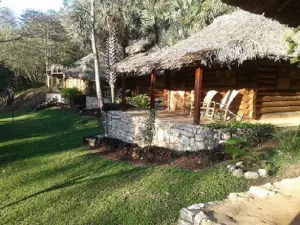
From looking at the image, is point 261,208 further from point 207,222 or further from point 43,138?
point 43,138

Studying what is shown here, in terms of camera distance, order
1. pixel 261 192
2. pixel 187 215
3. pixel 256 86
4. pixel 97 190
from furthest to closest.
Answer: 1. pixel 256 86
2. pixel 97 190
3. pixel 261 192
4. pixel 187 215

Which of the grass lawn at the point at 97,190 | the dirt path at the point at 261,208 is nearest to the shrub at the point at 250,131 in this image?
the grass lawn at the point at 97,190

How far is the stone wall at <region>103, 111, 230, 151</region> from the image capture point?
8.77 m

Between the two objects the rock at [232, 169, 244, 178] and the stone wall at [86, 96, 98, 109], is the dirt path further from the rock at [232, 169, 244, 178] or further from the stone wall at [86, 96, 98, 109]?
the stone wall at [86, 96, 98, 109]

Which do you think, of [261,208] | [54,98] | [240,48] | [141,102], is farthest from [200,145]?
[54,98]

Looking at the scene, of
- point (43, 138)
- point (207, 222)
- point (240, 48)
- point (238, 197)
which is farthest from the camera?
point (43, 138)

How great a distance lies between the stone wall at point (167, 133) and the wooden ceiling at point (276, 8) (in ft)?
14.1

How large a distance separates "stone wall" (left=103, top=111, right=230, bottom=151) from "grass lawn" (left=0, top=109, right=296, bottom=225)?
5.36ft

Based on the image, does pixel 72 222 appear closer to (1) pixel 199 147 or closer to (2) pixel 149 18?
(1) pixel 199 147

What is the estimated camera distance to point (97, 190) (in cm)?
682

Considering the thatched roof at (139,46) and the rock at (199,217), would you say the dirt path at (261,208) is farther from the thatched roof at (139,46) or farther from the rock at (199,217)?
the thatched roof at (139,46)

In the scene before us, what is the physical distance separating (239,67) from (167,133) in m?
4.00

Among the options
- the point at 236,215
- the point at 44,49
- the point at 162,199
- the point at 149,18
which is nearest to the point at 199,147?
the point at 162,199

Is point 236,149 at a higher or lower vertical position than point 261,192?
higher
